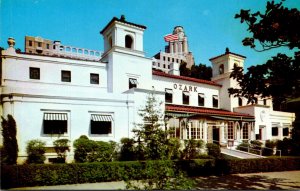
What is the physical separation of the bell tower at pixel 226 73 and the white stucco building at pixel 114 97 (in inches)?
4.8

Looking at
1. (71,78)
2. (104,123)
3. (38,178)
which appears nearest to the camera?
(38,178)

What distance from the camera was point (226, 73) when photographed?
30.2 metres

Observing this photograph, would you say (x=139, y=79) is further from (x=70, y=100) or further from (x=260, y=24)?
(x=260, y=24)

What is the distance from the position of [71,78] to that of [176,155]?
35.1 ft

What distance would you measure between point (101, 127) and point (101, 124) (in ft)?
0.69

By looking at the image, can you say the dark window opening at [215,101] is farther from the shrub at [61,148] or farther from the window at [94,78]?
the shrub at [61,148]

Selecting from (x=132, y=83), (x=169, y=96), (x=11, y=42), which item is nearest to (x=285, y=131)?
(x=169, y=96)

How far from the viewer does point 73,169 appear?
519 inches

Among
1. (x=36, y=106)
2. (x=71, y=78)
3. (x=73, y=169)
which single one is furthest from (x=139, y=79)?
(x=73, y=169)

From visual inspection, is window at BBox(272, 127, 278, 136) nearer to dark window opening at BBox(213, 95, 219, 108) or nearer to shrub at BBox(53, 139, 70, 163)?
dark window opening at BBox(213, 95, 219, 108)

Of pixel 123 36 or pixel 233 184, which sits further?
pixel 123 36

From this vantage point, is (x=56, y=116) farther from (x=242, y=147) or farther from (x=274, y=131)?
(x=274, y=131)

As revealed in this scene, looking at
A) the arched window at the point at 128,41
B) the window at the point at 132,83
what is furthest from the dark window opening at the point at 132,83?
the arched window at the point at 128,41

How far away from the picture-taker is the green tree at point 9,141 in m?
13.2
